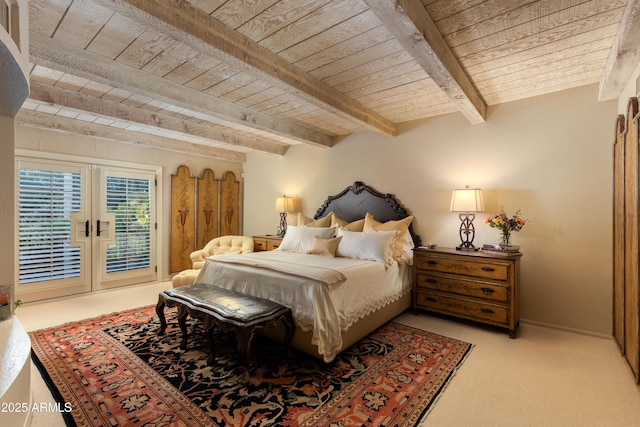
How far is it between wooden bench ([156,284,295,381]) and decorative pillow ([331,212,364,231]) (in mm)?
1900

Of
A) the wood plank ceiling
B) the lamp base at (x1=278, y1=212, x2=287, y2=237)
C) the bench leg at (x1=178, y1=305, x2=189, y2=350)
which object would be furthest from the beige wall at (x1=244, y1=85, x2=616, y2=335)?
the bench leg at (x1=178, y1=305, x2=189, y2=350)

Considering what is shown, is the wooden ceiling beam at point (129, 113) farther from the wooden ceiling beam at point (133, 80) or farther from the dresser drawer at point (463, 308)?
the dresser drawer at point (463, 308)

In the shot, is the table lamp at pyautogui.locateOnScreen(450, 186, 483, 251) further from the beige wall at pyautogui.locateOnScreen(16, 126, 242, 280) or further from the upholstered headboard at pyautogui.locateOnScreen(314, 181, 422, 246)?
the beige wall at pyautogui.locateOnScreen(16, 126, 242, 280)

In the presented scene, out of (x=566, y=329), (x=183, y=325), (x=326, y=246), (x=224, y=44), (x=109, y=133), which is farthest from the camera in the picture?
(x=109, y=133)

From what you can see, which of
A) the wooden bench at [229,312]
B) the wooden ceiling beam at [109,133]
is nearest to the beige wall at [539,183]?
the wooden bench at [229,312]

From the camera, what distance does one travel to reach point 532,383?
214 centimetres

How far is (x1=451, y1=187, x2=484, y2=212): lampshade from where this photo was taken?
10.7ft

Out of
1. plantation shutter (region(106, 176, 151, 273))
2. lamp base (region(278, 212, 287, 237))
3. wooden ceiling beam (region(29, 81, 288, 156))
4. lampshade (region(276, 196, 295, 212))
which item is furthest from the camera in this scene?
lamp base (region(278, 212, 287, 237))

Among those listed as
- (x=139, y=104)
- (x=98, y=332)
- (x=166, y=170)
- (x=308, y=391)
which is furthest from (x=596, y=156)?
(x=166, y=170)

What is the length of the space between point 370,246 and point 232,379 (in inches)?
74.0

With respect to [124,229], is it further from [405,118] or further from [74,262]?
[405,118]

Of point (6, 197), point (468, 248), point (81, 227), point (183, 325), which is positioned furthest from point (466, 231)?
point (81, 227)

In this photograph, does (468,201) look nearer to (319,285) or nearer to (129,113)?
(319,285)

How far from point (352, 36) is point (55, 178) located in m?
4.40
